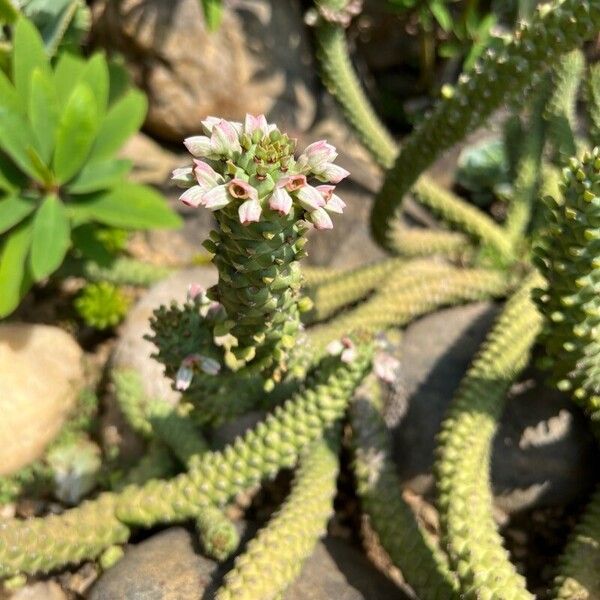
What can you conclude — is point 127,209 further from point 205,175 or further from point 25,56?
point 205,175

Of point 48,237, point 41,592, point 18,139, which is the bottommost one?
point 41,592

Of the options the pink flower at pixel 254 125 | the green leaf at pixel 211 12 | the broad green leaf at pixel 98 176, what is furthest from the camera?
the green leaf at pixel 211 12

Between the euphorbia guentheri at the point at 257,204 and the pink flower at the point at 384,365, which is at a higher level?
the euphorbia guentheri at the point at 257,204

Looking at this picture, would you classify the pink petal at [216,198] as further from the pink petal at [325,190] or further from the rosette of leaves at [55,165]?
the rosette of leaves at [55,165]

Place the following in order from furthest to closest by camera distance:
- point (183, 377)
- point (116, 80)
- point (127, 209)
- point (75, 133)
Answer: point (116, 80)
point (127, 209)
point (75, 133)
point (183, 377)

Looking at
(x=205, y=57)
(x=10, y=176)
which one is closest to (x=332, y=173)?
(x=10, y=176)

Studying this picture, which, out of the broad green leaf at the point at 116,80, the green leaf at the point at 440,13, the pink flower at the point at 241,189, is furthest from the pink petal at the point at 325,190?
the green leaf at the point at 440,13

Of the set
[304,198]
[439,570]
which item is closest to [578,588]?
[439,570]
